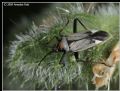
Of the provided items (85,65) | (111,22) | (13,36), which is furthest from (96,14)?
(13,36)

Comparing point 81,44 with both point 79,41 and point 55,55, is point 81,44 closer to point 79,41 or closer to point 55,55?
point 79,41

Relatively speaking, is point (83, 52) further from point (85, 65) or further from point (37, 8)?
point (37, 8)

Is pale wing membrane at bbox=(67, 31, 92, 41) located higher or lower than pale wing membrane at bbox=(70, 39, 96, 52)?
higher

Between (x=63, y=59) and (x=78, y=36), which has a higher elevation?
(x=78, y=36)

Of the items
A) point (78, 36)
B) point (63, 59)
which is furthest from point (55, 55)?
point (78, 36)

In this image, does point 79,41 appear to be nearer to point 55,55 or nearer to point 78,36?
point 78,36

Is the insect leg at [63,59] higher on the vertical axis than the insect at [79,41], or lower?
lower

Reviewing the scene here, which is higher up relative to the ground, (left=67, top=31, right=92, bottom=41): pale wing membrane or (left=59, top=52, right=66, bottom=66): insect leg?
(left=67, top=31, right=92, bottom=41): pale wing membrane

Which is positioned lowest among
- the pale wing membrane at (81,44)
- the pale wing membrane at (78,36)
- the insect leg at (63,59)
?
the insect leg at (63,59)

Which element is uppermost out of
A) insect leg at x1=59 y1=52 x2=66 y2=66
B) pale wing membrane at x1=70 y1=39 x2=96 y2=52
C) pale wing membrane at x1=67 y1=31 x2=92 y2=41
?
pale wing membrane at x1=67 y1=31 x2=92 y2=41

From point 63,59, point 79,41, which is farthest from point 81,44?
point 63,59
